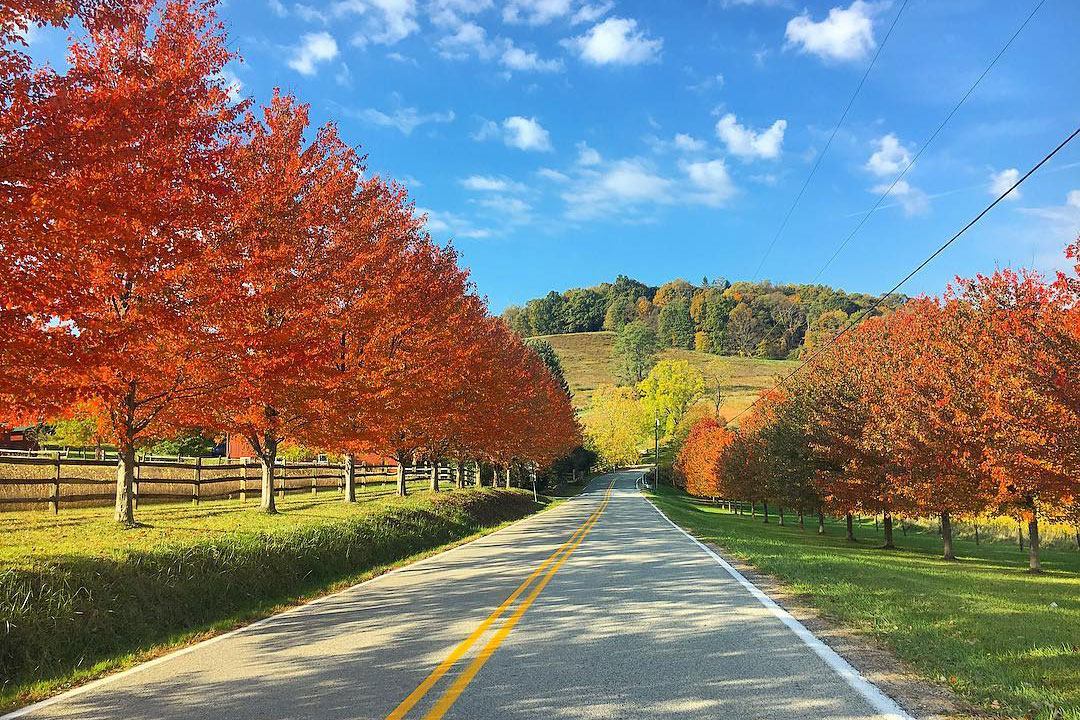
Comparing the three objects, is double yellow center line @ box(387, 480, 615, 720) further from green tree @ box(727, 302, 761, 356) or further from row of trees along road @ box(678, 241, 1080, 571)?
green tree @ box(727, 302, 761, 356)

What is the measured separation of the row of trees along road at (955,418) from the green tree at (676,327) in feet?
494

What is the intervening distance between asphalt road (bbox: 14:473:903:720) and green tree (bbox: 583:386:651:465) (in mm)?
96848

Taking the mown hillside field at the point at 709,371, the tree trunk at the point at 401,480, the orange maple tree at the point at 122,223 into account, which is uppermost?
the mown hillside field at the point at 709,371

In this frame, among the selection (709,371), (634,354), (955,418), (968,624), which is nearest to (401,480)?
(955,418)

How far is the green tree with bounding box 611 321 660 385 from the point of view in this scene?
6181 inches

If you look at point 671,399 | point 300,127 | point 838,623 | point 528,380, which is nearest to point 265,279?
point 300,127

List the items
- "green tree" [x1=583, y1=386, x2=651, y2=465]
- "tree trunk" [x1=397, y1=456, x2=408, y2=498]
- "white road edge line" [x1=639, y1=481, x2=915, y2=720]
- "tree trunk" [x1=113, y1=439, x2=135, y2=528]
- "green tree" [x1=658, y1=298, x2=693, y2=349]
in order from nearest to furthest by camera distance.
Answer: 1. "white road edge line" [x1=639, y1=481, x2=915, y2=720]
2. "tree trunk" [x1=113, y1=439, x2=135, y2=528]
3. "tree trunk" [x1=397, y1=456, x2=408, y2=498]
4. "green tree" [x1=583, y1=386, x2=651, y2=465]
5. "green tree" [x1=658, y1=298, x2=693, y2=349]

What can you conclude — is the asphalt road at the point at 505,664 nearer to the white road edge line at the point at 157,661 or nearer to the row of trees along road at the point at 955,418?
the white road edge line at the point at 157,661

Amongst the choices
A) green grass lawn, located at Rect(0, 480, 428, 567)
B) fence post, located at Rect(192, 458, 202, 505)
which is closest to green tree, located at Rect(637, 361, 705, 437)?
fence post, located at Rect(192, 458, 202, 505)

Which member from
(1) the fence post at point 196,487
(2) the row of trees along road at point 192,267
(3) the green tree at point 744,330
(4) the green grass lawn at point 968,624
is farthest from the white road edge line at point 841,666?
(3) the green tree at point 744,330

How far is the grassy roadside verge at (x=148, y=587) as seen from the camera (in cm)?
692

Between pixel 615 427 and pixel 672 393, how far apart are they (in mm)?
10804

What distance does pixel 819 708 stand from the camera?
16.4 feet

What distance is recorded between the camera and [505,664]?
20.9ft
